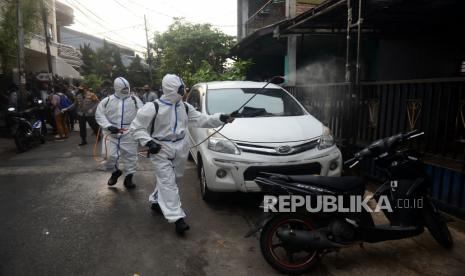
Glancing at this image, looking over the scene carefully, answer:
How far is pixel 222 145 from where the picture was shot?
4621 mm

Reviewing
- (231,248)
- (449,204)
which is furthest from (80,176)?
(449,204)

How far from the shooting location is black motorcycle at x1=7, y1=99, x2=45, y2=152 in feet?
30.6

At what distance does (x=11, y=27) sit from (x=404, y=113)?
1263 centimetres

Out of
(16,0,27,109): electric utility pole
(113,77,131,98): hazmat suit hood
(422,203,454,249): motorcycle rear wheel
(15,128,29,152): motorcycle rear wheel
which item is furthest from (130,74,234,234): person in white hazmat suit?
(16,0,27,109): electric utility pole

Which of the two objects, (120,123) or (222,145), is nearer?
(222,145)

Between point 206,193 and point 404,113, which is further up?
point 404,113

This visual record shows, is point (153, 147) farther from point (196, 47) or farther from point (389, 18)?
point (196, 47)

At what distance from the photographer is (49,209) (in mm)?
4984

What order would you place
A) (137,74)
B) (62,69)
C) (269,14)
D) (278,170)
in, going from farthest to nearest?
(137,74) < (62,69) < (269,14) < (278,170)

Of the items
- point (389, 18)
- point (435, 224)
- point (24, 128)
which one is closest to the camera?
point (435, 224)

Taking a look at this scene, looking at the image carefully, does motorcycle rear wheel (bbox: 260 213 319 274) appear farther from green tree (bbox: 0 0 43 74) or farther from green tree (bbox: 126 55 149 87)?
green tree (bbox: 126 55 149 87)

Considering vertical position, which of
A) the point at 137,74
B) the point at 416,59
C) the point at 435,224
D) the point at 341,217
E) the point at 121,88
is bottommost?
the point at 435,224

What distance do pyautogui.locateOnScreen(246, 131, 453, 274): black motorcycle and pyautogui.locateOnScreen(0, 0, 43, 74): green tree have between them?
40.3 feet

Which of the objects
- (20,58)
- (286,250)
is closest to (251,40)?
(20,58)
